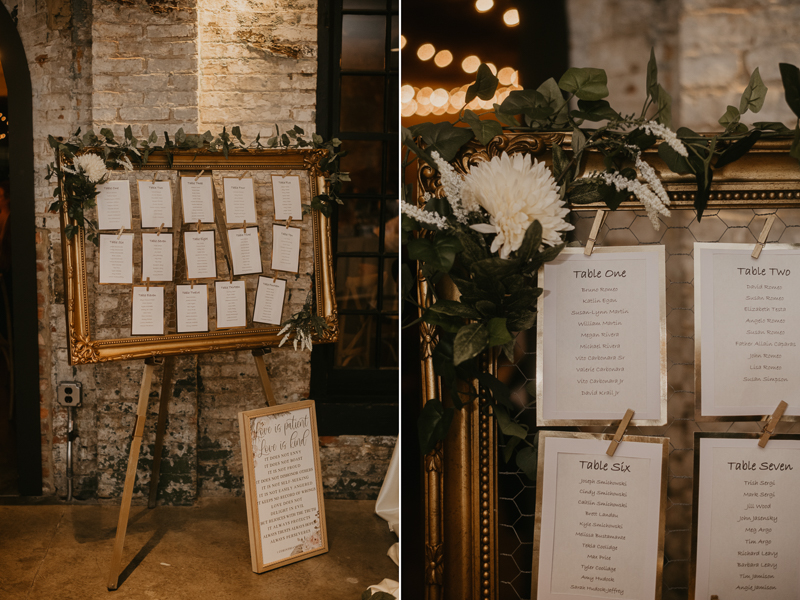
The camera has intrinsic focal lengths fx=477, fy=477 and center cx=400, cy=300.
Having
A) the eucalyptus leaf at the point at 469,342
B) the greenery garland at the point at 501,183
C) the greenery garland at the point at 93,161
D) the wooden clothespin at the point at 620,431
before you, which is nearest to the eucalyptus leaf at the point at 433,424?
the greenery garland at the point at 501,183

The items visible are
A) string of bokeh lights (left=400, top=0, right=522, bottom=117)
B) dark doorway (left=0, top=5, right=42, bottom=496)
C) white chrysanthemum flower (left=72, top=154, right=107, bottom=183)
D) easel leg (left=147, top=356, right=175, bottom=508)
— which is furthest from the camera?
dark doorway (left=0, top=5, right=42, bottom=496)

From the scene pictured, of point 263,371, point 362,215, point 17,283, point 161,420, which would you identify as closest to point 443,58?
point 263,371

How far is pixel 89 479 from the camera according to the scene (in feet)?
8.05

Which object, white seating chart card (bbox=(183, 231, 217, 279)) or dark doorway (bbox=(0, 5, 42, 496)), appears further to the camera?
dark doorway (bbox=(0, 5, 42, 496))

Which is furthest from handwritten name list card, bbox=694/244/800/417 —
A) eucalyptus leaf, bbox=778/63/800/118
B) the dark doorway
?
the dark doorway

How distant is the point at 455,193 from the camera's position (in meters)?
0.78

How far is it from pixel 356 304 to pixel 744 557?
79.6 inches

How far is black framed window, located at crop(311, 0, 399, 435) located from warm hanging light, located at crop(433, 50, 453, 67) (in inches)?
54.5

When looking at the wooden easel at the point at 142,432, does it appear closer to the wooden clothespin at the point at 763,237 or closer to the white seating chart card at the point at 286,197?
the white seating chart card at the point at 286,197

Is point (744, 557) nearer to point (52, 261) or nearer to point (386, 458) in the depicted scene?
point (386, 458)

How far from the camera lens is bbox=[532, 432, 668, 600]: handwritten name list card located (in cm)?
83

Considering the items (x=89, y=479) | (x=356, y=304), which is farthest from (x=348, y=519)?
(x=89, y=479)

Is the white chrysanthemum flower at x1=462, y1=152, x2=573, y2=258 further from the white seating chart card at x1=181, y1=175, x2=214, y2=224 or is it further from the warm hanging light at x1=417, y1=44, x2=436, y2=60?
the white seating chart card at x1=181, y1=175, x2=214, y2=224

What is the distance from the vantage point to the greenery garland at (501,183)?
2.50 ft
